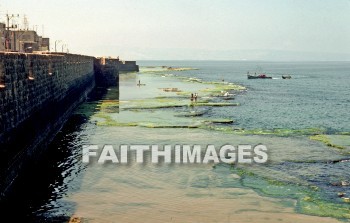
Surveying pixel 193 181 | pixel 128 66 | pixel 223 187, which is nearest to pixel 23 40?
pixel 128 66

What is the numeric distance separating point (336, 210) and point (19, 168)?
13529 mm

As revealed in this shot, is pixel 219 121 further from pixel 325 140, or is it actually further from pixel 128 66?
pixel 128 66

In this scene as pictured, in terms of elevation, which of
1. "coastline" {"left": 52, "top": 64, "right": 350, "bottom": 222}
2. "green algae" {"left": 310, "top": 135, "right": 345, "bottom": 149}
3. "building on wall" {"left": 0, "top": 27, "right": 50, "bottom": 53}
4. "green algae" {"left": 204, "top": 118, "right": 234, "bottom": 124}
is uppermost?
"building on wall" {"left": 0, "top": 27, "right": 50, "bottom": 53}

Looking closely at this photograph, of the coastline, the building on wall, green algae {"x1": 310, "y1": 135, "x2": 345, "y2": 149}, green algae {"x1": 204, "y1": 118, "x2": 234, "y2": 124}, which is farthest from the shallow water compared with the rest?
the building on wall

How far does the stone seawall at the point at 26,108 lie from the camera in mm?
15156

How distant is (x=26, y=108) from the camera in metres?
19.3

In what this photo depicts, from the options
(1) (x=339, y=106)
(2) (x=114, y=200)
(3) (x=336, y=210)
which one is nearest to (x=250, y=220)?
(3) (x=336, y=210)

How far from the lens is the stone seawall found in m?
→ 15.2

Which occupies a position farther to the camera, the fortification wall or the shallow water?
the fortification wall

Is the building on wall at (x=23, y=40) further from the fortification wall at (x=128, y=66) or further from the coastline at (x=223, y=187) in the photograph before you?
the fortification wall at (x=128, y=66)

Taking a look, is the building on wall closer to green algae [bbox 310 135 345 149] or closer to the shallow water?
the shallow water

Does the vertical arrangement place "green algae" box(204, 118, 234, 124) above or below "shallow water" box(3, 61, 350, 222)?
above

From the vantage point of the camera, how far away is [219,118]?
3597 cm

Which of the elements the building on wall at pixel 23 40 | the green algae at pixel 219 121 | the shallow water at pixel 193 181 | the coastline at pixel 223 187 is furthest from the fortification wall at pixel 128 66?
the coastline at pixel 223 187
